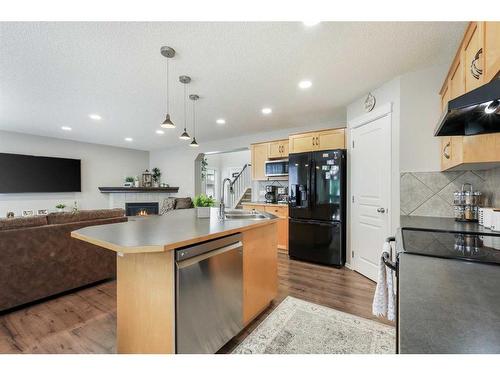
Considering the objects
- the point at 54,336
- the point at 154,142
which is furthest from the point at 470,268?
the point at 154,142

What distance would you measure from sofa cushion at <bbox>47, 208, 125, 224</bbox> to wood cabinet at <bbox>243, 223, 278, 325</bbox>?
6.58 ft

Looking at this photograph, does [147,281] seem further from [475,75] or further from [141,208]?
[141,208]

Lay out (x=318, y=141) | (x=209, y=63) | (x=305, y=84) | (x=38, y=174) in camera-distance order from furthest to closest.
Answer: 1. (x=38, y=174)
2. (x=318, y=141)
3. (x=305, y=84)
4. (x=209, y=63)

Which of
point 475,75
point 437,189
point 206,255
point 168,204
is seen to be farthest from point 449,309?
point 168,204

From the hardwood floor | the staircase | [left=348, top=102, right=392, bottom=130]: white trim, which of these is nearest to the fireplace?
the staircase

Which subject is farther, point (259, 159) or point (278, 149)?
point (259, 159)

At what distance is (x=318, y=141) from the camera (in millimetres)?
3633

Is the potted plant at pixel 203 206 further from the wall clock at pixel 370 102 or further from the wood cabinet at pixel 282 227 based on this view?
the wall clock at pixel 370 102

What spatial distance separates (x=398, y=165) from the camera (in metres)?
2.40

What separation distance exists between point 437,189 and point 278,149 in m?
2.75

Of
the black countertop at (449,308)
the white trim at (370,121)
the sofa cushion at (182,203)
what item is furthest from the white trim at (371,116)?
the sofa cushion at (182,203)

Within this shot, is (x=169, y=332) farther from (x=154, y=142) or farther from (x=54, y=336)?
(x=154, y=142)

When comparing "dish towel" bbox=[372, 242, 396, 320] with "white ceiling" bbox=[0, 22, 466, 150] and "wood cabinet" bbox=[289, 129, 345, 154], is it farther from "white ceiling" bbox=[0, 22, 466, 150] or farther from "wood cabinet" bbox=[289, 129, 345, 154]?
"wood cabinet" bbox=[289, 129, 345, 154]
